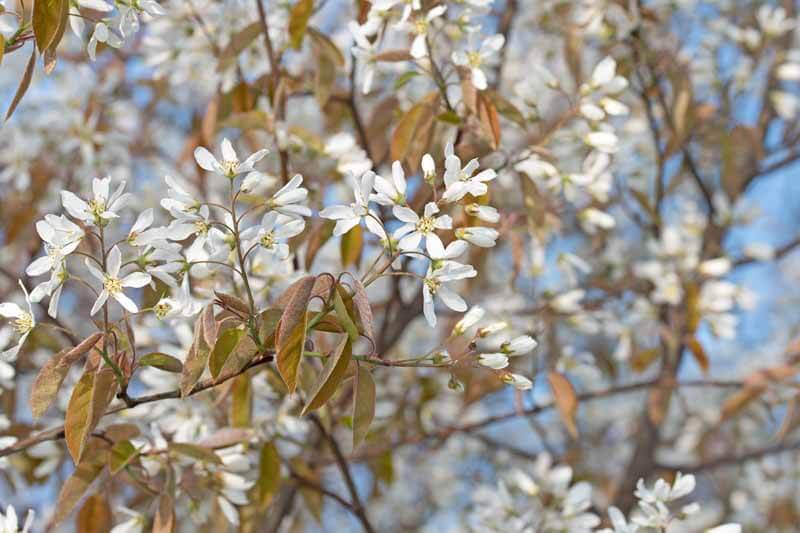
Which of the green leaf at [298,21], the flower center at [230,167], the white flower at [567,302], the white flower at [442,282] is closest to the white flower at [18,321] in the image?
the flower center at [230,167]

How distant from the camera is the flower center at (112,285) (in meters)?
1.25

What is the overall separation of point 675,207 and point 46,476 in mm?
2678

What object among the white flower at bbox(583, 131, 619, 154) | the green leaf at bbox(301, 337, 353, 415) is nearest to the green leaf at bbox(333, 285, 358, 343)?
the green leaf at bbox(301, 337, 353, 415)

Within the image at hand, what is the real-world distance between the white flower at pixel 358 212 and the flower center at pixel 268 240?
0.31ft

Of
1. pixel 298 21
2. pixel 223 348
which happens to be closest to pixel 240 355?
pixel 223 348

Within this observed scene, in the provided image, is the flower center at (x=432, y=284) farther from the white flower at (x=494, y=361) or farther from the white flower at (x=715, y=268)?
the white flower at (x=715, y=268)

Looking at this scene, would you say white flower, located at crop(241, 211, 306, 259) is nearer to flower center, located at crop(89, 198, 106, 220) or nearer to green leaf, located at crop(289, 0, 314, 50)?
flower center, located at crop(89, 198, 106, 220)

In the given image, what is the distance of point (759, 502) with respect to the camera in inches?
148

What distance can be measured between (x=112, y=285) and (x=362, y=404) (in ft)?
1.17

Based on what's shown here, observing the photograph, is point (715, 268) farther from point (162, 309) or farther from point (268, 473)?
point (162, 309)

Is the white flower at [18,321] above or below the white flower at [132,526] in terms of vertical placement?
above

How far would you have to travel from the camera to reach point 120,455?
4.71ft

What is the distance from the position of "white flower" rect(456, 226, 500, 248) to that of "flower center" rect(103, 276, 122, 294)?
0.46 m

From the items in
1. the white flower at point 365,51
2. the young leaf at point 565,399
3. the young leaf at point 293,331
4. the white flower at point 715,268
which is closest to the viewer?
the young leaf at point 293,331
